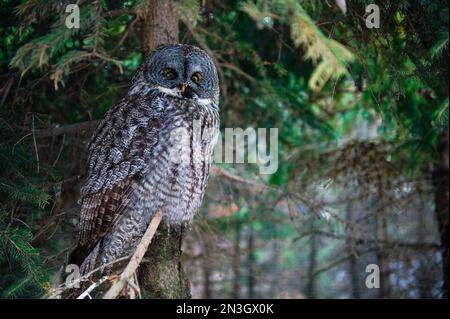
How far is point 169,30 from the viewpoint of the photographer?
12.5 feet

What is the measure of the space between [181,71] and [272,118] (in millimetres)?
1828

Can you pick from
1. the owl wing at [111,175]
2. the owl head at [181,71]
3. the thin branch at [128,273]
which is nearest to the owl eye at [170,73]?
the owl head at [181,71]

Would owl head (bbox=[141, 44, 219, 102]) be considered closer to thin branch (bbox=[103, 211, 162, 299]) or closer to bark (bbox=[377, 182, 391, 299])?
thin branch (bbox=[103, 211, 162, 299])

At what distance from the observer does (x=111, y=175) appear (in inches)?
132

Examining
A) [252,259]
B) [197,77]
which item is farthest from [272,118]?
[252,259]

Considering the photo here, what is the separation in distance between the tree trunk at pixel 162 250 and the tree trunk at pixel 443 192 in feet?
8.79

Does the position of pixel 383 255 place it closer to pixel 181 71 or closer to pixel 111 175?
pixel 181 71

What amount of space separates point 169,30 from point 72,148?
44.6 inches

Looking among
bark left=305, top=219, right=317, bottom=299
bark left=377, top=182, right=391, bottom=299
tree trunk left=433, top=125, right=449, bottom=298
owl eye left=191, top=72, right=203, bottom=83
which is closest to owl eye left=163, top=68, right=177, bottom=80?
owl eye left=191, top=72, right=203, bottom=83

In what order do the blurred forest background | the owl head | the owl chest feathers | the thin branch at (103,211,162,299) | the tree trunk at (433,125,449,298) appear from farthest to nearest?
the tree trunk at (433,125,449,298) < the owl head < the owl chest feathers < the blurred forest background < the thin branch at (103,211,162,299)

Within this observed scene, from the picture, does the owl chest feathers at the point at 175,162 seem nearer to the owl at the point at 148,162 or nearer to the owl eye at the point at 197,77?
the owl at the point at 148,162

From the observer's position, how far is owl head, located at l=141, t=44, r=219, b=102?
3475 mm

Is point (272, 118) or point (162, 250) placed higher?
point (272, 118)
